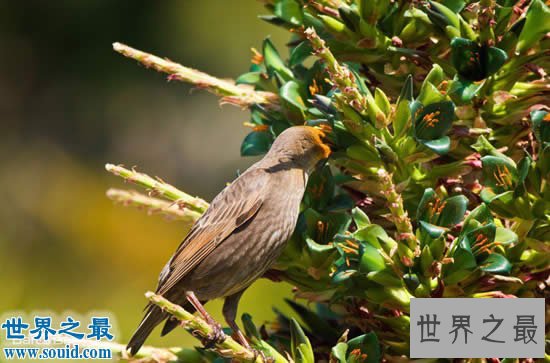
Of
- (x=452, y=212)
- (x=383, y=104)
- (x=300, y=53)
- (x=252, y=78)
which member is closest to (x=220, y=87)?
(x=252, y=78)

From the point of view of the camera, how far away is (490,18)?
1.93 m

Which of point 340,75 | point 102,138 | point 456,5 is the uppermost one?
point 102,138

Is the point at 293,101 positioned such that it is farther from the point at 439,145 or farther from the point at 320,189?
the point at 439,145

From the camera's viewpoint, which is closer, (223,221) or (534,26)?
(534,26)

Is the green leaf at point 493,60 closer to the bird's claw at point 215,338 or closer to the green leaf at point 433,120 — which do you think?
the green leaf at point 433,120

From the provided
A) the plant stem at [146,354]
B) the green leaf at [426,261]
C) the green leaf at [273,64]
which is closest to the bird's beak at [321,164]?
the green leaf at [273,64]

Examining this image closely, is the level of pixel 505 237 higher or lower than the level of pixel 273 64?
lower

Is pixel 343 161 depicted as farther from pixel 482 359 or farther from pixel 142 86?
pixel 142 86

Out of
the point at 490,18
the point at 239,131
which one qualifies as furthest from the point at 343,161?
the point at 239,131

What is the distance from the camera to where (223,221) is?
243 cm

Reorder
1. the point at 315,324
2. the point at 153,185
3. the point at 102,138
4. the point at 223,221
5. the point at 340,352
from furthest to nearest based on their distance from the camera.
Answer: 1. the point at 102,138
2. the point at 223,221
3. the point at 315,324
4. the point at 153,185
5. the point at 340,352

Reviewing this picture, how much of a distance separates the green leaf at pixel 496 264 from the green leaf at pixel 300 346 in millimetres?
416

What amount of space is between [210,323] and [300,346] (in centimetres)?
38

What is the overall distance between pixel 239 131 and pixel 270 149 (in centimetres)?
578
